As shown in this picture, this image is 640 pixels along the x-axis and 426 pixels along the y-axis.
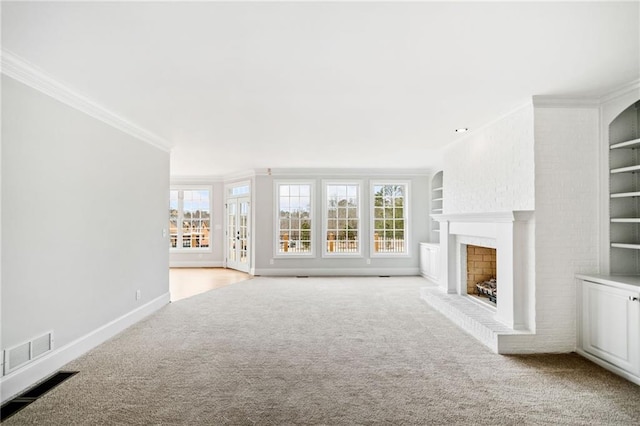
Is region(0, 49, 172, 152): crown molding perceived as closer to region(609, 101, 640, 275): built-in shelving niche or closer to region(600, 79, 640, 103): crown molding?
region(600, 79, 640, 103): crown molding

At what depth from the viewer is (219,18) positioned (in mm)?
2375

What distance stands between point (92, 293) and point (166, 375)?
4.82 feet

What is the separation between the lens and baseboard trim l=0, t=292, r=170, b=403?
3004 millimetres

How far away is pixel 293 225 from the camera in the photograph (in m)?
9.64

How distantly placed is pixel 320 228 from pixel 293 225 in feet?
2.24

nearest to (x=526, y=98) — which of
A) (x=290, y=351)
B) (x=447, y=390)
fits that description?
(x=447, y=390)

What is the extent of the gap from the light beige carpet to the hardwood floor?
2.19 metres

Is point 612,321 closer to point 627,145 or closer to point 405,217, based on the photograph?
point 627,145

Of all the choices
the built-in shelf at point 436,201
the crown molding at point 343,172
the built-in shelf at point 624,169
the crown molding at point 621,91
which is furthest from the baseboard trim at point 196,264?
the crown molding at point 621,91

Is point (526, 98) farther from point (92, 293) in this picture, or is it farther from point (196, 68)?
point (92, 293)

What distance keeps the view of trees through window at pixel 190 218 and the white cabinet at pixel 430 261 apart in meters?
6.04

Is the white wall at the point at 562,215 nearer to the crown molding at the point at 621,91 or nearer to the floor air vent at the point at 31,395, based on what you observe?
the crown molding at the point at 621,91

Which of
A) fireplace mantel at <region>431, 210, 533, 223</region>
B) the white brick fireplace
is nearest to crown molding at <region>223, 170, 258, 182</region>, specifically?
fireplace mantel at <region>431, 210, 533, 223</region>

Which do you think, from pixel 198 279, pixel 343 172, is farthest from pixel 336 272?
pixel 198 279
